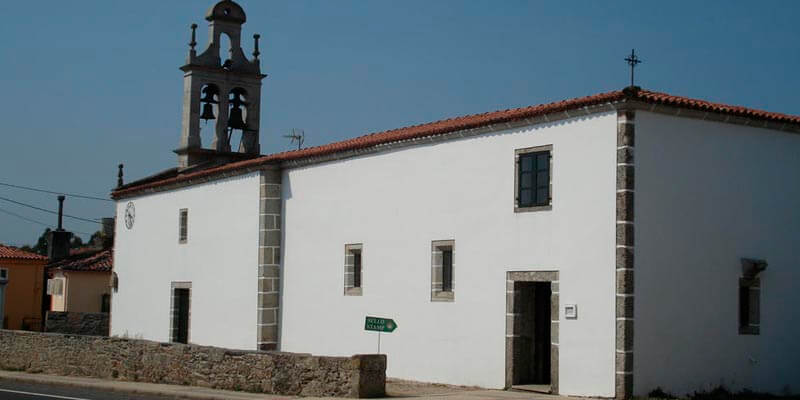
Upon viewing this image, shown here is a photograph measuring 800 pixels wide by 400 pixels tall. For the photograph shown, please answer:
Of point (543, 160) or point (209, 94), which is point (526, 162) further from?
point (209, 94)

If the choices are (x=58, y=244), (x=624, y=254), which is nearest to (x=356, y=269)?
(x=624, y=254)

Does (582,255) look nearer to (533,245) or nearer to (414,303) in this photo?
(533,245)

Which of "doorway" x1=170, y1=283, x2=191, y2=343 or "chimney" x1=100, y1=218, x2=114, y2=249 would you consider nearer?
"doorway" x1=170, y1=283, x2=191, y2=343

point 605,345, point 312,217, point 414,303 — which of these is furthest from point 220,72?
point 605,345

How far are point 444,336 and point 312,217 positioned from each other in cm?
551

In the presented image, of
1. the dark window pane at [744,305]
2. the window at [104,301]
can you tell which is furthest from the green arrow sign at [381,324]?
the window at [104,301]

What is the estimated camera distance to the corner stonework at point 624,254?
55.2 feet

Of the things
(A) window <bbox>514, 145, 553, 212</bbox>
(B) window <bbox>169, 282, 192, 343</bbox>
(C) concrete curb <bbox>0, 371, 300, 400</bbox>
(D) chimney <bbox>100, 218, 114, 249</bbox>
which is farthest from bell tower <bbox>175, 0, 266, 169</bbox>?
(D) chimney <bbox>100, 218, 114, 249</bbox>

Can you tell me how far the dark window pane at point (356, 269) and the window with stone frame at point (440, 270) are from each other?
278 cm

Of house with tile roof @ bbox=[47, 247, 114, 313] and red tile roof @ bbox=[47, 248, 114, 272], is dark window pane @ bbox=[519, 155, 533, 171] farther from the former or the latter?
house with tile roof @ bbox=[47, 247, 114, 313]

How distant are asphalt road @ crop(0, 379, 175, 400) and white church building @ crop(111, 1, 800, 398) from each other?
17.3ft

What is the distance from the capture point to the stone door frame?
18.1 m

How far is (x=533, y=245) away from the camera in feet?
61.6

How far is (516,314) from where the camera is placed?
1900 cm
